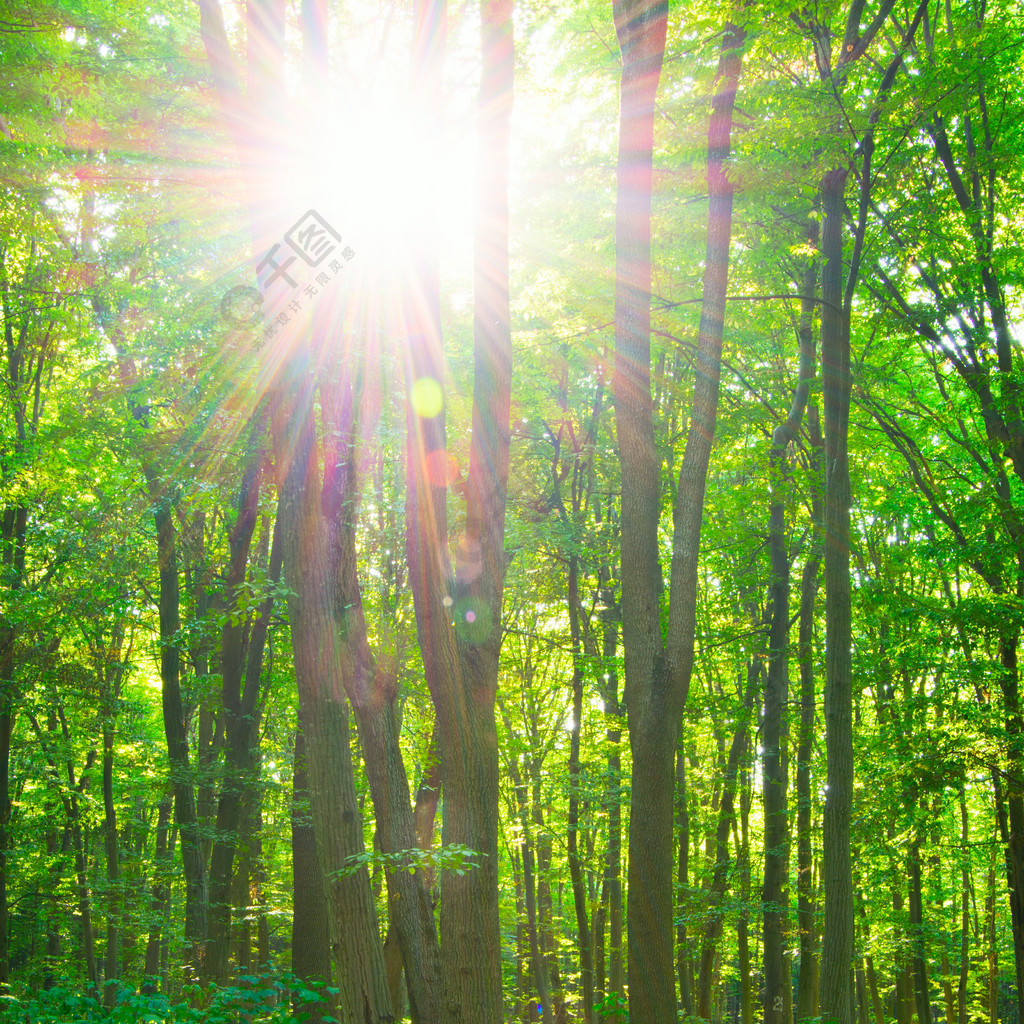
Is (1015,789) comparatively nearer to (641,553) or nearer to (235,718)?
(641,553)

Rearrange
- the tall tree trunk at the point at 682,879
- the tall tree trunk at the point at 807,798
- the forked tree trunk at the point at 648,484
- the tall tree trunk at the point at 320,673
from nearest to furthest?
the forked tree trunk at the point at 648,484
the tall tree trunk at the point at 320,673
the tall tree trunk at the point at 807,798
the tall tree trunk at the point at 682,879

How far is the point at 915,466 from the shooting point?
11344 mm

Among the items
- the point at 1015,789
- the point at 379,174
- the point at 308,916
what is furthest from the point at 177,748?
the point at 1015,789

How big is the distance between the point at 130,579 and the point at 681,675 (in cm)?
981

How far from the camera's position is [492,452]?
566 cm

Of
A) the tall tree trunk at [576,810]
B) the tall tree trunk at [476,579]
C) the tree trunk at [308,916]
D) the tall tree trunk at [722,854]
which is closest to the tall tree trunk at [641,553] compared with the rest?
the tall tree trunk at [476,579]

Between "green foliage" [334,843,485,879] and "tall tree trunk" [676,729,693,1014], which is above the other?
"green foliage" [334,843,485,879]

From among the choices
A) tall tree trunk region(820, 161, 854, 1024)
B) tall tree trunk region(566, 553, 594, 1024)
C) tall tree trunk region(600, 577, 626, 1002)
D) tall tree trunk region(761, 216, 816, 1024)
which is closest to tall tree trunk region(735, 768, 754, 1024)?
tall tree trunk region(761, 216, 816, 1024)

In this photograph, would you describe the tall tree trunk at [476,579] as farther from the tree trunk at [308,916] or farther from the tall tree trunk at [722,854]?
the tall tree trunk at [722,854]

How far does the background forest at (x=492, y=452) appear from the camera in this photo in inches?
236

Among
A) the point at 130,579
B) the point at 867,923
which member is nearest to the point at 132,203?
the point at 130,579

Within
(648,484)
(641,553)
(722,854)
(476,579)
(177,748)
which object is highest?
(648,484)

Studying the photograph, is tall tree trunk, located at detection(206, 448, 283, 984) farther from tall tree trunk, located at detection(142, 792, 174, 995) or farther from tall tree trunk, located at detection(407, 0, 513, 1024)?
tall tree trunk, located at detection(407, 0, 513, 1024)

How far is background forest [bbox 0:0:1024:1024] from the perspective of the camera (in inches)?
236
